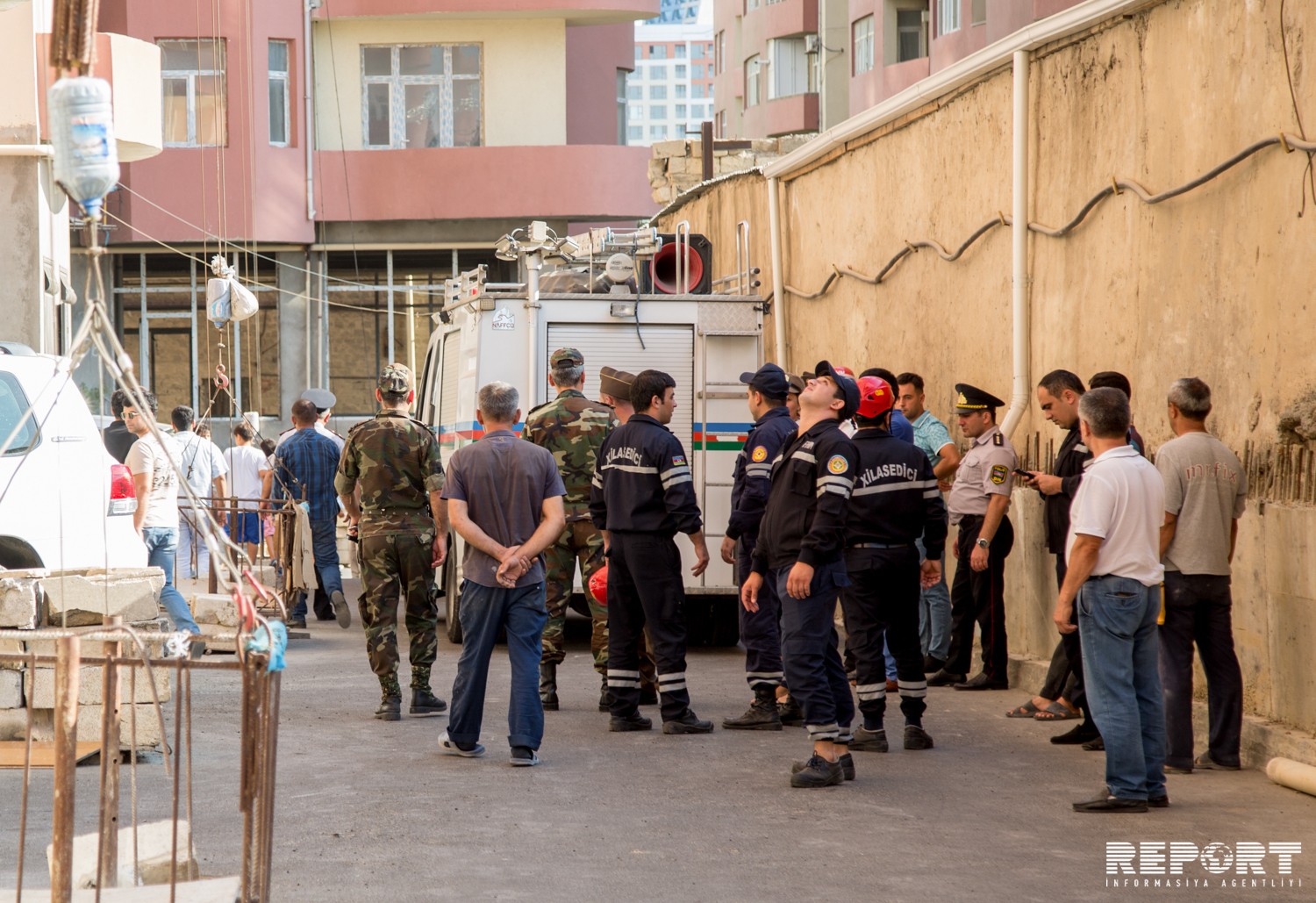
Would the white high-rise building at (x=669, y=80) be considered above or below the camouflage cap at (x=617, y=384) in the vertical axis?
above

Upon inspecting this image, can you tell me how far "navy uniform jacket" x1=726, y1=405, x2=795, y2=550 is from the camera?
905 centimetres

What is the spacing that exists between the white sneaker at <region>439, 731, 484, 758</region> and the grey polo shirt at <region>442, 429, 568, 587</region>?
0.86 metres

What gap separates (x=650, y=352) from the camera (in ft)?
40.9

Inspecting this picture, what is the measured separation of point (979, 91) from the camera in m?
11.4

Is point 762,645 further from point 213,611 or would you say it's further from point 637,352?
point 213,611

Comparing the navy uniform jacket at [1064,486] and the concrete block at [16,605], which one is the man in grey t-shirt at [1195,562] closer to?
the navy uniform jacket at [1064,486]

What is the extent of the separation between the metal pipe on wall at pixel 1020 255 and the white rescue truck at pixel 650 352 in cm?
253

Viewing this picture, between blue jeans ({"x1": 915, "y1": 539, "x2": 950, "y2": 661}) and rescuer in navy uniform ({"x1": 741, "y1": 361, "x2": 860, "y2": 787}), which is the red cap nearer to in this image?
rescuer in navy uniform ({"x1": 741, "y1": 361, "x2": 860, "y2": 787})

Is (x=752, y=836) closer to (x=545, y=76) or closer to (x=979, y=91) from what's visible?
(x=979, y=91)

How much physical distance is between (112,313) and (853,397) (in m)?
23.2

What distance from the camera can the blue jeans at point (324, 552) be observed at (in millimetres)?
13781

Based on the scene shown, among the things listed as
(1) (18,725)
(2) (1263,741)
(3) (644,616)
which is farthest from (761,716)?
(1) (18,725)

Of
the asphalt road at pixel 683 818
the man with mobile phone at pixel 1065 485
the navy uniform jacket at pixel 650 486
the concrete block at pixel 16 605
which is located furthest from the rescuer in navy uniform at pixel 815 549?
the concrete block at pixel 16 605

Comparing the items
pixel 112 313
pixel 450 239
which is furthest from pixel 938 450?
pixel 112 313
